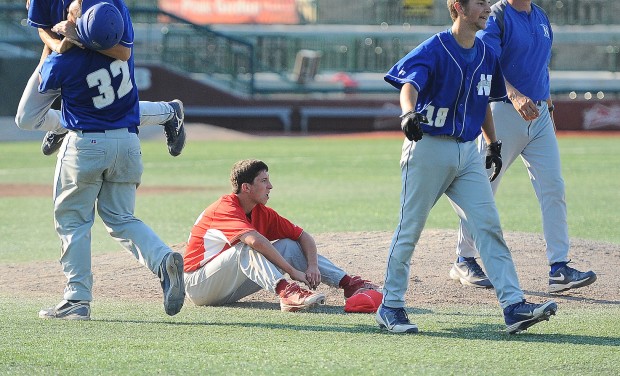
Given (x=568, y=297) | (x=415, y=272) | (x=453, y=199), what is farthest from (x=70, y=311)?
(x=568, y=297)

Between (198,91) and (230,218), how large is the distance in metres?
24.6

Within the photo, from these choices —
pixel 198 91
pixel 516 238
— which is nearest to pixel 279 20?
pixel 198 91

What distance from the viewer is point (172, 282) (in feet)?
20.6

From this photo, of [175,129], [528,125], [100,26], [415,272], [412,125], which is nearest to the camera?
[412,125]

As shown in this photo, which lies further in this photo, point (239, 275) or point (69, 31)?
point (239, 275)

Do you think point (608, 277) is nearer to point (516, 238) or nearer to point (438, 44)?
point (516, 238)

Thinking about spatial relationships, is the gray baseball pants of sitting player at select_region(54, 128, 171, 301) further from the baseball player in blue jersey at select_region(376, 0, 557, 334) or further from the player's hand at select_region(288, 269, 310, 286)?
the baseball player in blue jersey at select_region(376, 0, 557, 334)

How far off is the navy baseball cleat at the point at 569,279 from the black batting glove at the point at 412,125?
235 cm

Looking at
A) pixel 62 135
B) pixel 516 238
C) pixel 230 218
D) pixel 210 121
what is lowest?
pixel 210 121

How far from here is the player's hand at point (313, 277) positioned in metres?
6.97

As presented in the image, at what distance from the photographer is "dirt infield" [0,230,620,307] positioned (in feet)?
24.7

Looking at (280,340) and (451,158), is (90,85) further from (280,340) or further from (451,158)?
(451,158)

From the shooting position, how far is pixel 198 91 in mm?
31312

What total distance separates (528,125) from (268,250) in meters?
2.20
